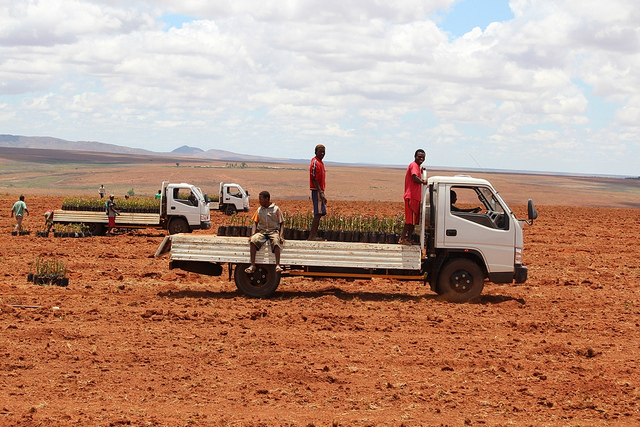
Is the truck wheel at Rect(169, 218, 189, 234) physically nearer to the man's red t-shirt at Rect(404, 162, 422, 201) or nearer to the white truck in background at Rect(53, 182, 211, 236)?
the white truck in background at Rect(53, 182, 211, 236)

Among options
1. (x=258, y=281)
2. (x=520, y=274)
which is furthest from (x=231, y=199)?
(x=520, y=274)

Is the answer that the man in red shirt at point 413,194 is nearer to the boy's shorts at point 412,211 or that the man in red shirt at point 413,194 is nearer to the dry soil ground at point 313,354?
the boy's shorts at point 412,211

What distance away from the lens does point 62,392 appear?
7.64 metres

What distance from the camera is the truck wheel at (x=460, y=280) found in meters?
12.9

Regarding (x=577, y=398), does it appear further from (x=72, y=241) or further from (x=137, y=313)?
(x=72, y=241)

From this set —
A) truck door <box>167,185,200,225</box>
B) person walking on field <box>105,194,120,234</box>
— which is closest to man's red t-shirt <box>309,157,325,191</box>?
truck door <box>167,185,200,225</box>

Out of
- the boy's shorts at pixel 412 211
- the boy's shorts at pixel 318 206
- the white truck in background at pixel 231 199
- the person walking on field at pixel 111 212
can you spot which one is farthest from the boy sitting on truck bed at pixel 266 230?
the white truck in background at pixel 231 199

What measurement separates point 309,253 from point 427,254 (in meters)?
2.15

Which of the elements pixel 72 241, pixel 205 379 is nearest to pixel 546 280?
pixel 205 379

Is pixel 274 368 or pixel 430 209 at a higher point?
pixel 430 209

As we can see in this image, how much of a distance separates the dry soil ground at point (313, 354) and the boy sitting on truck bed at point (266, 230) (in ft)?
3.01

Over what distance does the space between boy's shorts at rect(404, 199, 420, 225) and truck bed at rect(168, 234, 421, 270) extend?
489mm

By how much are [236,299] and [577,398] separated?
6813 millimetres

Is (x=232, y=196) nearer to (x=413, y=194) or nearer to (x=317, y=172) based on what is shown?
(x=317, y=172)
